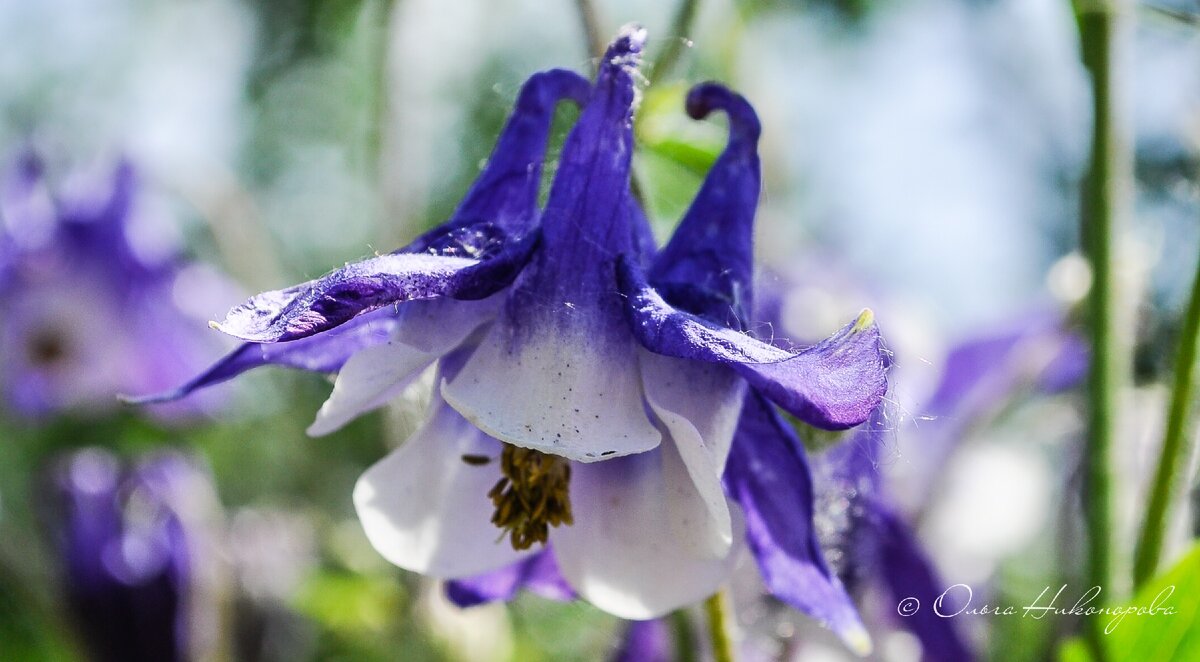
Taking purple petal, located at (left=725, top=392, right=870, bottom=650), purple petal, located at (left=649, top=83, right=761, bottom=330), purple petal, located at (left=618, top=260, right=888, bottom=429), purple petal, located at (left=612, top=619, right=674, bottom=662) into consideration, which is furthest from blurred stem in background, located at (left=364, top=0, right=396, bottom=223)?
purple petal, located at (left=618, top=260, right=888, bottom=429)

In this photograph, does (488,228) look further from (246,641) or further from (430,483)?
(246,641)

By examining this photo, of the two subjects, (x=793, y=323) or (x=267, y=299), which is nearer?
(x=267, y=299)

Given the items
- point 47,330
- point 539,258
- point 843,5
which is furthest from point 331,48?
point 539,258

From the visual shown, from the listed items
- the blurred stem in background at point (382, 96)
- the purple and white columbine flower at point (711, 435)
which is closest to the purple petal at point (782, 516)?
the purple and white columbine flower at point (711, 435)

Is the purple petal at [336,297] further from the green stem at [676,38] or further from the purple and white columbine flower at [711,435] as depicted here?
the green stem at [676,38]

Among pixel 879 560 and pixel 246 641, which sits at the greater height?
pixel 879 560

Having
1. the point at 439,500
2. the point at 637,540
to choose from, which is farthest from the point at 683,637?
the point at 439,500

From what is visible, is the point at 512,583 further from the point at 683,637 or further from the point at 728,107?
the point at 728,107
